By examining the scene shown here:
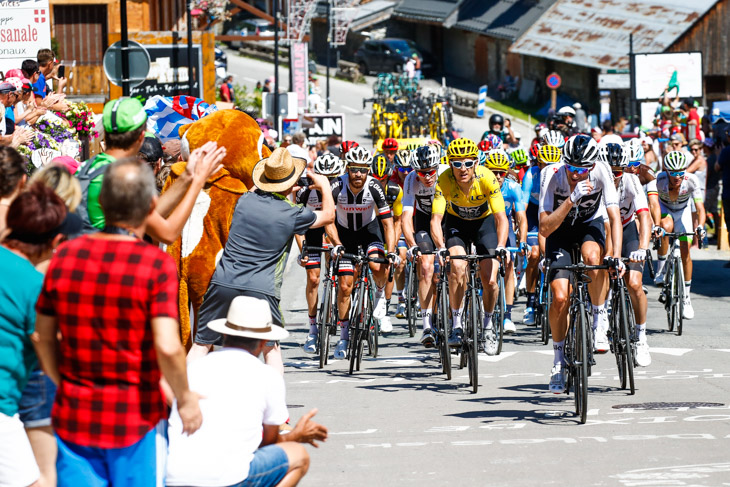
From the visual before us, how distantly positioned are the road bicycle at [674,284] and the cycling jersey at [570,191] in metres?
4.15

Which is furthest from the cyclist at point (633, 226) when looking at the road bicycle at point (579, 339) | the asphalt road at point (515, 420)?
the road bicycle at point (579, 339)

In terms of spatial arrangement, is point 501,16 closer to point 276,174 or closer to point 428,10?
point 428,10

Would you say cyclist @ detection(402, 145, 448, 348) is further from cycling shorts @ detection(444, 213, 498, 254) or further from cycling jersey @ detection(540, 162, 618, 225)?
cycling jersey @ detection(540, 162, 618, 225)

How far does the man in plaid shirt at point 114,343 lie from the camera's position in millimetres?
5270

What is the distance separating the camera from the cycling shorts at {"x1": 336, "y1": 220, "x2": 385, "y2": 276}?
13352 mm

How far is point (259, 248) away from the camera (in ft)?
29.0

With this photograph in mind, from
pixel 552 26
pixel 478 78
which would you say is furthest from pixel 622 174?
pixel 478 78

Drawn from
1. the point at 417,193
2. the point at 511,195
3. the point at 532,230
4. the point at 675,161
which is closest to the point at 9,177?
the point at 417,193

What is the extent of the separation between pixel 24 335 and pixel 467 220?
24.8 feet

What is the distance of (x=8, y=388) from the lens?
5.62m

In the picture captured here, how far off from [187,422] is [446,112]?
39.2 meters

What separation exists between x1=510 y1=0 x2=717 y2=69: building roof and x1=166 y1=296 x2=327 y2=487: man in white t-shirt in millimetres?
51473

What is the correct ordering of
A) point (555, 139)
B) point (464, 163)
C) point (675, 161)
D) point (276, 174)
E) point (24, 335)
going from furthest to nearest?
point (555, 139), point (675, 161), point (464, 163), point (276, 174), point (24, 335)

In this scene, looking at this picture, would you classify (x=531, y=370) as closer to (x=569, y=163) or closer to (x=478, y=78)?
(x=569, y=163)
